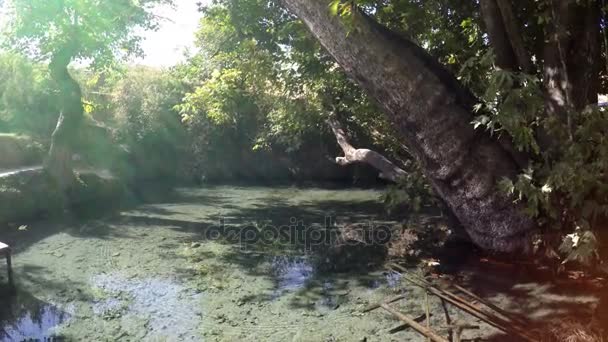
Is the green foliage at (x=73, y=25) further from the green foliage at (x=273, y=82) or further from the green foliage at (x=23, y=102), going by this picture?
the green foliage at (x=23, y=102)

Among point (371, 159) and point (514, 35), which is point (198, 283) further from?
point (514, 35)

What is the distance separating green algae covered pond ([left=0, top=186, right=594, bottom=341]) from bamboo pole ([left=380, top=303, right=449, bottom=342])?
82mm

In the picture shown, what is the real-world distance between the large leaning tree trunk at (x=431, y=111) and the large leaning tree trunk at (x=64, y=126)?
29.4 ft

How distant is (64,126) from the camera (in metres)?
12.3

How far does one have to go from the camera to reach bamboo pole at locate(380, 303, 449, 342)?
4.11 m

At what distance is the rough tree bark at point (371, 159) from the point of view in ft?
28.6

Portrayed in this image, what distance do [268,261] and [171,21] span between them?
28.7 ft

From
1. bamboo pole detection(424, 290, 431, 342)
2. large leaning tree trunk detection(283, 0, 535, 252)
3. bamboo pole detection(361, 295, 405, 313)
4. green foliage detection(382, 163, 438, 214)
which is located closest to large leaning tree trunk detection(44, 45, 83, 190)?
green foliage detection(382, 163, 438, 214)

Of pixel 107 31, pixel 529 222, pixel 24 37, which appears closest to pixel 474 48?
pixel 529 222

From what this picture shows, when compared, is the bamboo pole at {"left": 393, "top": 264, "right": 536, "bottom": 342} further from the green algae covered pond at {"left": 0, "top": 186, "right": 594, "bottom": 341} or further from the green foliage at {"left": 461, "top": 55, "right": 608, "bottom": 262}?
the green foliage at {"left": 461, "top": 55, "right": 608, "bottom": 262}

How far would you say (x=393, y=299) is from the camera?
5.25 m

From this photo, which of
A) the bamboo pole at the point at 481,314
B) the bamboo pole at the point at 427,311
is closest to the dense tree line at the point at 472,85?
the bamboo pole at the point at 481,314

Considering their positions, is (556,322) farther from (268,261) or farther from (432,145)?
(268,261)

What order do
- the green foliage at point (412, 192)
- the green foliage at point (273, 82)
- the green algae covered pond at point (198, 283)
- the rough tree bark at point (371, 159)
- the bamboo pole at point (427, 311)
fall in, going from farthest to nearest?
the green foliage at point (273, 82) → the rough tree bark at point (371, 159) → the green foliage at point (412, 192) → the green algae covered pond at point (198, 283) → the bamboo pole at point (427, 311)
